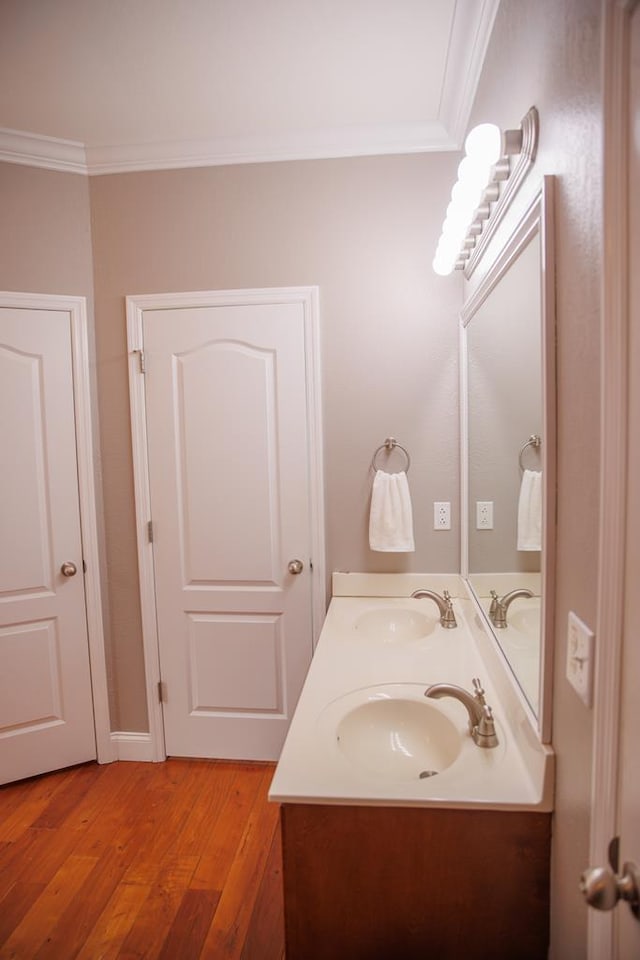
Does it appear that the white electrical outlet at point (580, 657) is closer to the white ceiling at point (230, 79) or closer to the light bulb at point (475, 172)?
the light bulb at point (475, 172)

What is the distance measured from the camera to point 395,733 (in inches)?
49.6

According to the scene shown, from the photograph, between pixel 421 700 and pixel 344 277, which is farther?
pixel 344 277

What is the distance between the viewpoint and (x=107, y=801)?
1948 mm

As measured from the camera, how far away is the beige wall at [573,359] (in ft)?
2.30

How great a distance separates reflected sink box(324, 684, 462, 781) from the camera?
1.17 meters

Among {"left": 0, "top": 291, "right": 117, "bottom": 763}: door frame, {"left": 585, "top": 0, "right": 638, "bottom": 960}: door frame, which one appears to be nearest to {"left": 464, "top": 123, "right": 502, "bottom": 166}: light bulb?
{"left": 585, "top": 0, "right": 638, "bottom": 960}: door frame

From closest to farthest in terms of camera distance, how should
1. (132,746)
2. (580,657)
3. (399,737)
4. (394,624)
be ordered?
(580,657) → (399,737) → (394,624) → (132,746)

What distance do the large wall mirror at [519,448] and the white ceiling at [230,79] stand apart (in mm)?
733

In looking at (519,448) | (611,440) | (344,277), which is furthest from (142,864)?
(344,277)

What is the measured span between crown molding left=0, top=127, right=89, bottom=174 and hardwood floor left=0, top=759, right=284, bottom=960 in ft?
8.17

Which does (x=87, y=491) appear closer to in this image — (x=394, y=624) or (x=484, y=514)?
(x=394, y=624)

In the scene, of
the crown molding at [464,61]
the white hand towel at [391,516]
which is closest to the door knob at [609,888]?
the white hand towel at [391,516]

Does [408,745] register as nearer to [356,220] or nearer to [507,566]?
[507,566]

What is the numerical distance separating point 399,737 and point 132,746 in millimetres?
1477
